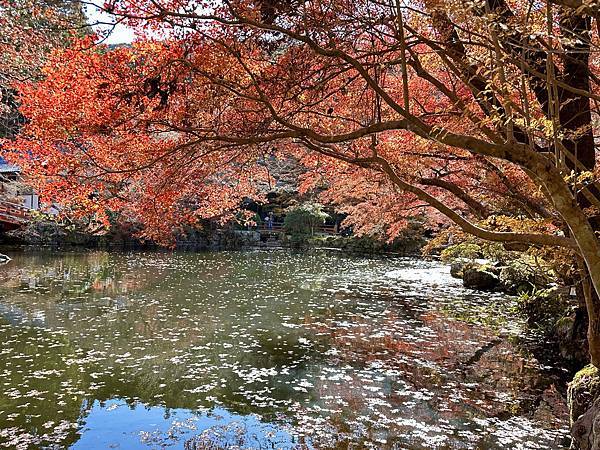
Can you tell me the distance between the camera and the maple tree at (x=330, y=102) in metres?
3.67

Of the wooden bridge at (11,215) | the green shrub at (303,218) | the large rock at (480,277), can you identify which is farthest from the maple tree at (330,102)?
the green shrub at (303,218)

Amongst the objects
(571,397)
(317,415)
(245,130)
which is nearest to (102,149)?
(245,130)

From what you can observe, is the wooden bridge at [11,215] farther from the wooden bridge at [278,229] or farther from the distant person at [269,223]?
the distant person at [269,223]

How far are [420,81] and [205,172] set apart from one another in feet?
11.9

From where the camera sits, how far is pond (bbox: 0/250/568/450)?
4.82 meters

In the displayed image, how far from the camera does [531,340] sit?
8.65 meters

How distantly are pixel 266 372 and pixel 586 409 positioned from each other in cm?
390

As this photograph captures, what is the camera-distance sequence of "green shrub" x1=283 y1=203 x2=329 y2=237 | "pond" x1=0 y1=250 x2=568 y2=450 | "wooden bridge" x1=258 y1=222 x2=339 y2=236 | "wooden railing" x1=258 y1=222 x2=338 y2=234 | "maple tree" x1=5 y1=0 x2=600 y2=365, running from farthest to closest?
"wooden railing" x1=258 y1=222 x2=338 y2=234, "wooden bridge" x1=258 y1=222 x2=339 y2=236, "green shrub" x1=283 y1=203 x2=329 y2=237, "pond" x1=0 y1=250 x2=568 y2=450, "maple tree" x1=5 y1=0 x2=600 y2=365

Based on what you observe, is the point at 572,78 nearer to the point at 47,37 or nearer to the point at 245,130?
the point at 245,130

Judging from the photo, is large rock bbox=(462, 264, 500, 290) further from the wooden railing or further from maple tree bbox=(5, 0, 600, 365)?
the wooden railing

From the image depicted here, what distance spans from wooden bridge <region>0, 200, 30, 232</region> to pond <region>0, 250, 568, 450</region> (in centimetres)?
648

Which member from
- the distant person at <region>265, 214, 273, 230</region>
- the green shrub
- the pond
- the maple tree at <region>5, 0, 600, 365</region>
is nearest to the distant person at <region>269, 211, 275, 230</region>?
the distant person at <region>265, 214, 273, 230</region>

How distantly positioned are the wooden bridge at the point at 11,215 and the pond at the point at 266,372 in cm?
648

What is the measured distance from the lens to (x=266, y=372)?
21.8 ft
